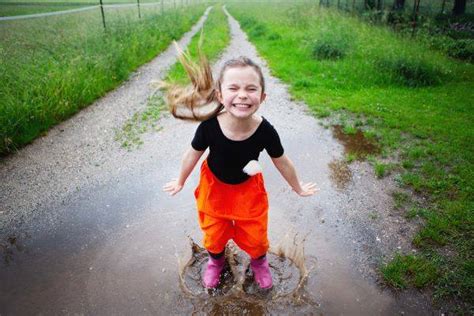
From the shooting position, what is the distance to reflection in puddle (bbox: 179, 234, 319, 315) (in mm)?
2498

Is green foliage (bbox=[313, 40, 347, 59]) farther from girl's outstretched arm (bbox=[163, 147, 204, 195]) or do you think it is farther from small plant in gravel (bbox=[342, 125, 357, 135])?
girl's outstretched arm (bbox=[163, 147, 204, 195])

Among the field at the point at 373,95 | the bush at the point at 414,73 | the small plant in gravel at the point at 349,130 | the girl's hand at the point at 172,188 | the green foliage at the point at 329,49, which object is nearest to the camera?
the girl's hand at the point at 172,188

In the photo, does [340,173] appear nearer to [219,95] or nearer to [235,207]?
[235,207]

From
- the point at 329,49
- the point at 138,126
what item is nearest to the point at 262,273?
the point at 138,126

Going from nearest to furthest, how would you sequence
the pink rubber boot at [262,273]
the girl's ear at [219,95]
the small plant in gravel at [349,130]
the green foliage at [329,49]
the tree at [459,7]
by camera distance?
the girl's ear at [219,95], the pink rubber boot at [262,273], the small plant in gravel at [349,130], the green foliage at [329,49], the tree at [459,7]

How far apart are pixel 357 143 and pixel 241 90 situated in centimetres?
350

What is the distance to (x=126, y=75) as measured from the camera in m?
8.53

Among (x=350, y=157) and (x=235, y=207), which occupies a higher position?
(x=235, y=207)

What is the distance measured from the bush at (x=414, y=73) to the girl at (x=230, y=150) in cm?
633

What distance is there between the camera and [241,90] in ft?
6.38

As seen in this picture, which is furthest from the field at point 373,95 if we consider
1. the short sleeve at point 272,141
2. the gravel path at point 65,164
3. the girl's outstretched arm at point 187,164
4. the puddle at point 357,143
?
the girl's outstretched arm at point 187,164

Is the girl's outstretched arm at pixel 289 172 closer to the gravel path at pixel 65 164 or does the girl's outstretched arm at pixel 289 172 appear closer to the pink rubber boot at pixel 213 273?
the pink rubber boot at pixel 213 273

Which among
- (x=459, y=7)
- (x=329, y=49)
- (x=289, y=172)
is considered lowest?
(x=329, y=49)

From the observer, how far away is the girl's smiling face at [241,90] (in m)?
1.93
